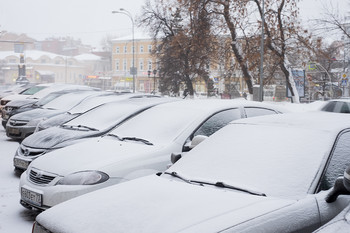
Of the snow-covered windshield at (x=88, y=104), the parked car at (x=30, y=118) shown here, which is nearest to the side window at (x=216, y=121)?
the snow-covered windshield at (x=88, y=104)

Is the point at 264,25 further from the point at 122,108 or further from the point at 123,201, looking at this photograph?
the point at 123,201

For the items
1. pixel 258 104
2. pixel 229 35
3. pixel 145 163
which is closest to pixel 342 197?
pixel 145 163

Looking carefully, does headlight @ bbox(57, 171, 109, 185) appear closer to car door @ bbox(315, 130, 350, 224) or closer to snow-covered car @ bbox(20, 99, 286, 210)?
snow-covered car @ bbox(20, 99, 286, 210)

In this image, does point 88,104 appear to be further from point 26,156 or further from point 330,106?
point 330,106

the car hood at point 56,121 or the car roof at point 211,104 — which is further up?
the car roof at point 211,104

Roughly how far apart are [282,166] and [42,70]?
113m

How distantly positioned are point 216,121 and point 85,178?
1.91 meters

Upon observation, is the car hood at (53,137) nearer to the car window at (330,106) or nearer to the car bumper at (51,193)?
the car bumper at (51,193)

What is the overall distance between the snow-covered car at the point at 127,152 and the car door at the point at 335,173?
2.08 metres

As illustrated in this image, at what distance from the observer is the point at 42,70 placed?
111 m

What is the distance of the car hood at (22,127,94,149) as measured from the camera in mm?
7227

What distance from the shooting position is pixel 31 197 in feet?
16.9

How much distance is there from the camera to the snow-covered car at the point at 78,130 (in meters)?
7.21

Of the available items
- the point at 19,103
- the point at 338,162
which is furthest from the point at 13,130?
the point at 338,162
